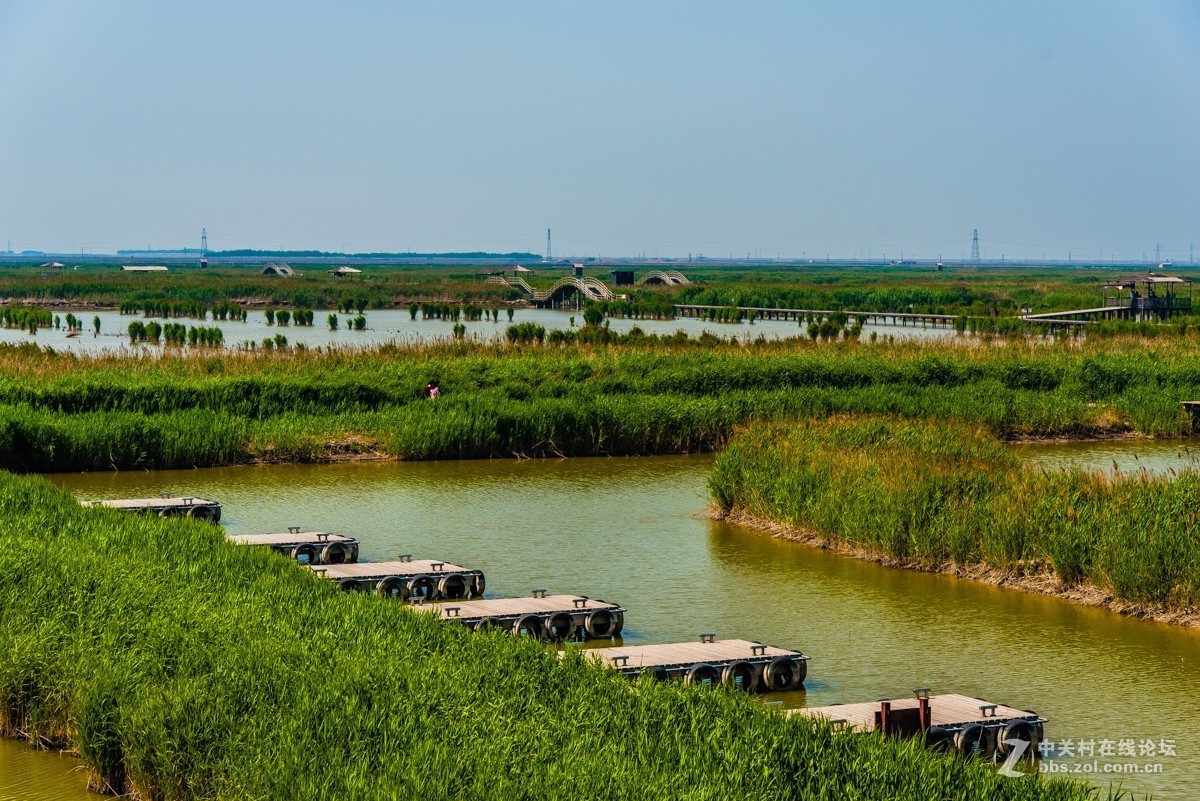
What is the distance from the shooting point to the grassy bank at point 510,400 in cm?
2508

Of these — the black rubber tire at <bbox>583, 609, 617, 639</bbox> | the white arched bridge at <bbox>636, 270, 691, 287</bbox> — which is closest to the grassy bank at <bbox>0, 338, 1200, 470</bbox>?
the black rubber tire at <bbox>583, 609, 617, 639</bbox>

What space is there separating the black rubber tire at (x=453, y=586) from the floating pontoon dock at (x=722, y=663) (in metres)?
3.40

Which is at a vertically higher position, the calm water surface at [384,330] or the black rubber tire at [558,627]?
the calm water surface at [384,330]

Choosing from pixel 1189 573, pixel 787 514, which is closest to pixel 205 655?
pixel 1189 573

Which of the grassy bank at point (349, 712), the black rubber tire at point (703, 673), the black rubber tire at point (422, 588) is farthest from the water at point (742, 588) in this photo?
the grassy bank at point (349, 712)

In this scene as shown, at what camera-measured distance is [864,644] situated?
13.6 m

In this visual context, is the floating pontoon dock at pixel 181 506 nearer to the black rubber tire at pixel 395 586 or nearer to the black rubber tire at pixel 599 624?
the black rubber tire at pixel 395 586

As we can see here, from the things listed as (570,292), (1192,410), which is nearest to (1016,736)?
(1192,410)

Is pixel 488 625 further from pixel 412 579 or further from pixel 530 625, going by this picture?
pixel 412 579

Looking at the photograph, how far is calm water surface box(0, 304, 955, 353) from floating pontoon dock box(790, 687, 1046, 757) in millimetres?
43908

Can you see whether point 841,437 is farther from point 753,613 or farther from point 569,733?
point 569,733

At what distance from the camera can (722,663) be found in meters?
11.6

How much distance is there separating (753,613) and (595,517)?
586cm

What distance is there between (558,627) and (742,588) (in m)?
3.28
